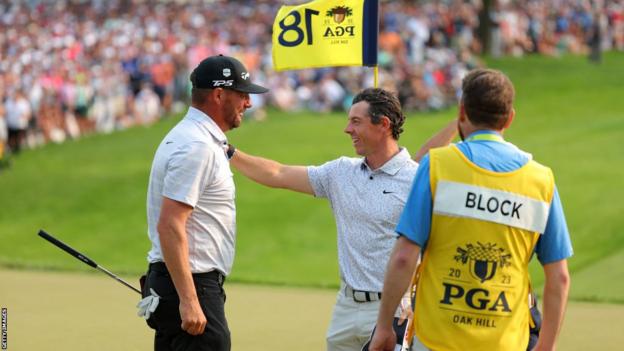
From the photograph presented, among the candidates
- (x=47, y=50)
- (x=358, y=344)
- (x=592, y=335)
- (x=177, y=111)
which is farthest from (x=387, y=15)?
(x=358, y=344)

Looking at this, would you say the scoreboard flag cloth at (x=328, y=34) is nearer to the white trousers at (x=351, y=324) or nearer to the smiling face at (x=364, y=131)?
Answer: the smiling face at (x=364, y=131)

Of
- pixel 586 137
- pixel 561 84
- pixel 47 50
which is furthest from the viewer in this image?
pixel 561 84

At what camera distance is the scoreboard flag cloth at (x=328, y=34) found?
6.84m

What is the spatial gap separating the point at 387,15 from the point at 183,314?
2778 cm

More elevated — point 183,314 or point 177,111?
point 183,314

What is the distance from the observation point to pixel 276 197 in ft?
62.1

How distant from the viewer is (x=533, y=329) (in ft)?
16.8

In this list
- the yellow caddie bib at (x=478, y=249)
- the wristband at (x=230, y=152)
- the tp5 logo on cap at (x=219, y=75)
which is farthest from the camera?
the wristband at (x=230, y=152)

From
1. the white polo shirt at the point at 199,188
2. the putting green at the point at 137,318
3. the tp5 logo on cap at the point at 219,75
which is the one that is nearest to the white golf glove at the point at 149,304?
the white polo shirt at the point at 199,188

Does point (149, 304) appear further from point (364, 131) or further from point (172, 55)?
point (172, 55)

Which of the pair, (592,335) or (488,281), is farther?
(592,335)

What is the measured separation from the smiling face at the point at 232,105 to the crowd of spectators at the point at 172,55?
643 inches

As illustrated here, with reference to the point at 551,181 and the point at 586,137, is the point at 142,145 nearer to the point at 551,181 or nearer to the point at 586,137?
the point at 586,137

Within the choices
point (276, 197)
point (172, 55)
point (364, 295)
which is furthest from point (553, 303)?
point (172, 55)
